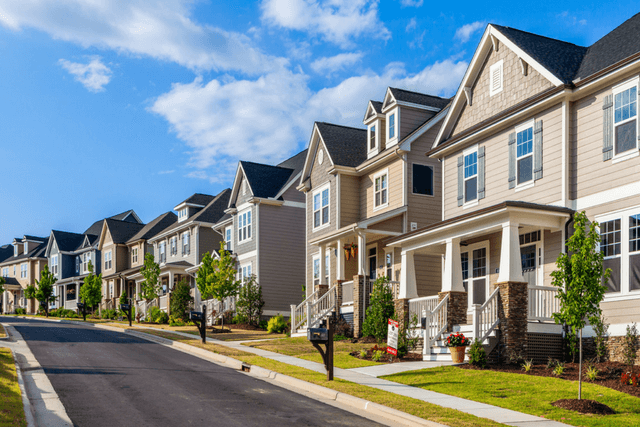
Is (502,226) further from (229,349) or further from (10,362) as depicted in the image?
(10,362)

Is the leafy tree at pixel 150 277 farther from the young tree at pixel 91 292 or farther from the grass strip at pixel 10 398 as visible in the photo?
the grass strip at pixel 10 398

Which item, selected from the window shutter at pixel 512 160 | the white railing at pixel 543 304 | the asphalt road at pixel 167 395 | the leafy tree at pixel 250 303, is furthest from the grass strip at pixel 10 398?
the leafy tree at pixel 250 303

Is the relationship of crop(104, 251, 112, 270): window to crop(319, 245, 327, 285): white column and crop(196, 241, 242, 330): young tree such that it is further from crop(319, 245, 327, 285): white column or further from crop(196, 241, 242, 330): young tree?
crop(319, 245, 327, 285): white column

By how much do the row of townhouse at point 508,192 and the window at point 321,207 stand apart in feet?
11.7

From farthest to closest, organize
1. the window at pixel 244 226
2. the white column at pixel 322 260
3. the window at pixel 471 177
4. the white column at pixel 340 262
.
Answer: the window at pixel 244 226 → the white column at pixel 322 260 → the white column at pixel 340 262 → the window at pixel 471 177

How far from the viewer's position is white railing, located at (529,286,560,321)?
1792 centimetres

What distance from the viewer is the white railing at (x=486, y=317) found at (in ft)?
57.5

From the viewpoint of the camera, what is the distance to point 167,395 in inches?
501

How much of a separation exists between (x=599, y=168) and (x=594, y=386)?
6.36 metres

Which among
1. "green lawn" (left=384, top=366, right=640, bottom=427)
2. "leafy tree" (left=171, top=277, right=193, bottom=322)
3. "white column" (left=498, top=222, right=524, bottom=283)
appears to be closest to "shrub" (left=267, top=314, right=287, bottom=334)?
"leafy tree" (left=171, top=277, right=193, bottom=322)

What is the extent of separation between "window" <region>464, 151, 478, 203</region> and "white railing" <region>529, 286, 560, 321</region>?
17.0 feet

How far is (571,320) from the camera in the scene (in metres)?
12.9

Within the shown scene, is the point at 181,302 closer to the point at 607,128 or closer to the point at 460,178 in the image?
the point at 460,178

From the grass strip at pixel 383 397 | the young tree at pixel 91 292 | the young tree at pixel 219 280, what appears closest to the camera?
the grass strip at pixel 383 397
